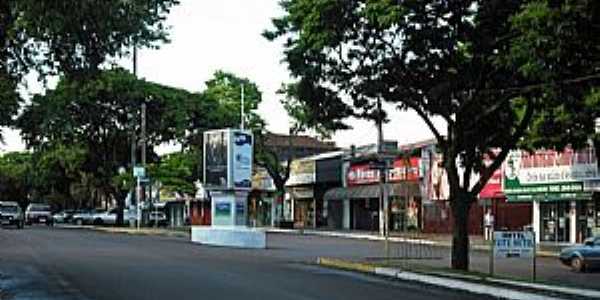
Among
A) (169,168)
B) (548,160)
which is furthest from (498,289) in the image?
(169,168)

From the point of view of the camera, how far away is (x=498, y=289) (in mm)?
18797

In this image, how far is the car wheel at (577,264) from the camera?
29391 mm

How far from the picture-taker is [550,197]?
1839 inches

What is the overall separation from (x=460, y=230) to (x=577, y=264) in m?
6.25

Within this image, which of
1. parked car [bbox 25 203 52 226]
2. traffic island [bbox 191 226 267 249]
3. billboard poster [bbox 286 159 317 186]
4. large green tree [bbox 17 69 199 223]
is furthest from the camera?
parked car [bbox 25 203 52 226]

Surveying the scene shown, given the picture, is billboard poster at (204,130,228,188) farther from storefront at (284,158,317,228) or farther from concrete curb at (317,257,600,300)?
storefront at (284,158,317,228)

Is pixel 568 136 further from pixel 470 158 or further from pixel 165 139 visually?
pixel 165 139

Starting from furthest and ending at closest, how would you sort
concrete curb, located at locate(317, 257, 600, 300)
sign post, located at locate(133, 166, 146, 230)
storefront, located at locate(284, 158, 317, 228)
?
storefront, located at locate(284, 158, 317, 228), sign post, located at locate(133, 166, 146, 230), concrete curb, located at locate(317, 257, 600, 300)

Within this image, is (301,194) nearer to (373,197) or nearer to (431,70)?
(373,197)

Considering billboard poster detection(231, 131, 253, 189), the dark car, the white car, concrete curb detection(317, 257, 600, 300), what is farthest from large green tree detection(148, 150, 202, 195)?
concrete curb detection(317, 257, 600, 300)

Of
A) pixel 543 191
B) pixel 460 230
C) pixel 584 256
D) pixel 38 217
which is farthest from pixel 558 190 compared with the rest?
pixel 38 217

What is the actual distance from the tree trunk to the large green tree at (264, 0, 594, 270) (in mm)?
27

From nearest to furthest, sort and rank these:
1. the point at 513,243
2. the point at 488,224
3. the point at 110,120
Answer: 1. the point at 513,243
2. the point at 488,224
3. the point at 110,120

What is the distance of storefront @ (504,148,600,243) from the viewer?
43.9 meters
